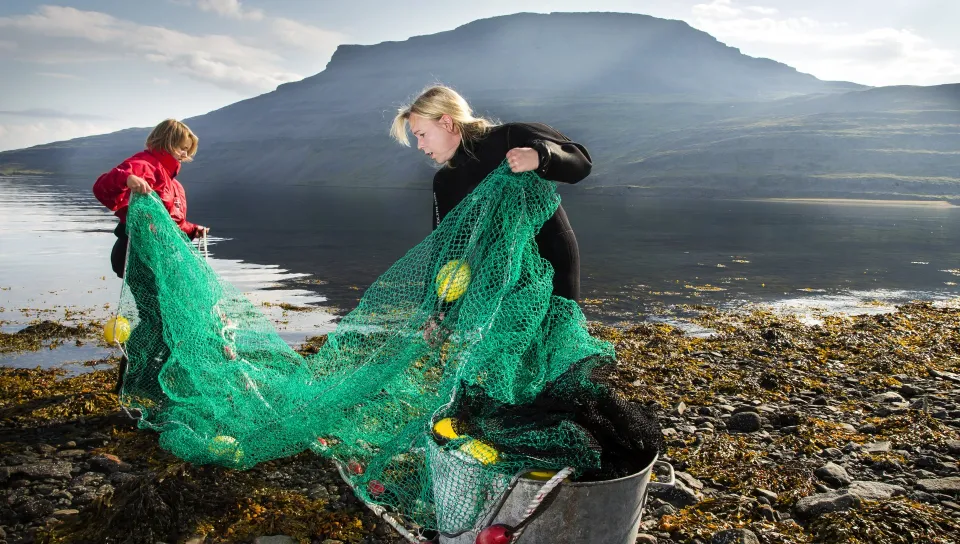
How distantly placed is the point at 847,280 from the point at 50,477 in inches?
680

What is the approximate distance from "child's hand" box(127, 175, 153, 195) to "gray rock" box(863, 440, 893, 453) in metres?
5.55

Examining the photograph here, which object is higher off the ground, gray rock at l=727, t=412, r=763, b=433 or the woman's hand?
the woman's hand

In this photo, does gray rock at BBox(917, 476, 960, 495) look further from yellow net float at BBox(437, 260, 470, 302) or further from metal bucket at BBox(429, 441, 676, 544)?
yellow net float at BBox(437, 260, 470, 302)

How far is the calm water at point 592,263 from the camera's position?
12.6 meters

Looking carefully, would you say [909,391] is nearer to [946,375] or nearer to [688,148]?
[946,375]

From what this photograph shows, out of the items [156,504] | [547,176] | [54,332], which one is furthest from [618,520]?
[54,332]

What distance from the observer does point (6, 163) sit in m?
170

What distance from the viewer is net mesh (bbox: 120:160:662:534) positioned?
3100 mm

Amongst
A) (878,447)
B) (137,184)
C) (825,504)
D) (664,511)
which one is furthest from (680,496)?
(137,184)

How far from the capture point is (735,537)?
3.66 meters

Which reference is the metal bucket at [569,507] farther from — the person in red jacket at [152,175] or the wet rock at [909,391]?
the wet rock at [909,391]

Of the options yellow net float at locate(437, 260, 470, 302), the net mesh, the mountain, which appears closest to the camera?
the net mesh

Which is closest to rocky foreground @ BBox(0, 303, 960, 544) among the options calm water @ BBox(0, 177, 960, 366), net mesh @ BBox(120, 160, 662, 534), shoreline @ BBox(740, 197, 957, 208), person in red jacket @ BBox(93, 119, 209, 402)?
net mesh @ BBox(120, 160, 662, 534)

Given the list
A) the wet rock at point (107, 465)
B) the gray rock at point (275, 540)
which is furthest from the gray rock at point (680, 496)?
the wet rock at point (107, 465)
